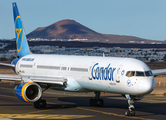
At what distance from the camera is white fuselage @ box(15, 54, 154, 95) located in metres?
26.6

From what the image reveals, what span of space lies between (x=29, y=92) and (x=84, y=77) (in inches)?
200

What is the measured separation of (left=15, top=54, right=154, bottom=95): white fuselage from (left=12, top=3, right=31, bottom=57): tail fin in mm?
3363

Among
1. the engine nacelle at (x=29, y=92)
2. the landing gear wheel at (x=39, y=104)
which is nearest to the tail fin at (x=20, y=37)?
the landing gear wheel at (x=39, y=104)

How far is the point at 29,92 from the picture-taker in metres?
30.5

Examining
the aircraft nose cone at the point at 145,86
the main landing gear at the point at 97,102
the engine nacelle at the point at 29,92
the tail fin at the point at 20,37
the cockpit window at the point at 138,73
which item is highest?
the tail fin at the point at 20,37

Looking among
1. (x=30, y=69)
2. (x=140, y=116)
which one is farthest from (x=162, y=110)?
(x=30, y=69)

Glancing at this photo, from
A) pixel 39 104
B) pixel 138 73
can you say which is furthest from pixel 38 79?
pixel 138 73

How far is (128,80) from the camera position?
26812 mm

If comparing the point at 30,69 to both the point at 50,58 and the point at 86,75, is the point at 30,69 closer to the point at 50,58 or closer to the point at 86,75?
the point at 50,58

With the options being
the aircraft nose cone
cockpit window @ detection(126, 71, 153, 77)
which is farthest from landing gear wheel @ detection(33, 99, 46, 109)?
the aircraft nose cone

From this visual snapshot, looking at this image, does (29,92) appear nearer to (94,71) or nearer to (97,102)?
(94,71)

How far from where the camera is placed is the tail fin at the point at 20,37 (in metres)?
42.3

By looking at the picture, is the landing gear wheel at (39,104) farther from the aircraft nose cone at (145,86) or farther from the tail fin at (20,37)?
the tail fin at (20,37)

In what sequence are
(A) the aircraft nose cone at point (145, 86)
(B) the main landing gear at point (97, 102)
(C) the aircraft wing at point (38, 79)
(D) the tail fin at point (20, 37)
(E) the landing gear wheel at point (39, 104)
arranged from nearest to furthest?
(A) the aircraft nose cone at point (145, 86) < (C) the aircraft wing at point (38, 79) < (E) the landing gear wheel at point (39, 104) < (B) the main landing gear at point (97, 102) < (D) the tail fin at point (20, 37)
